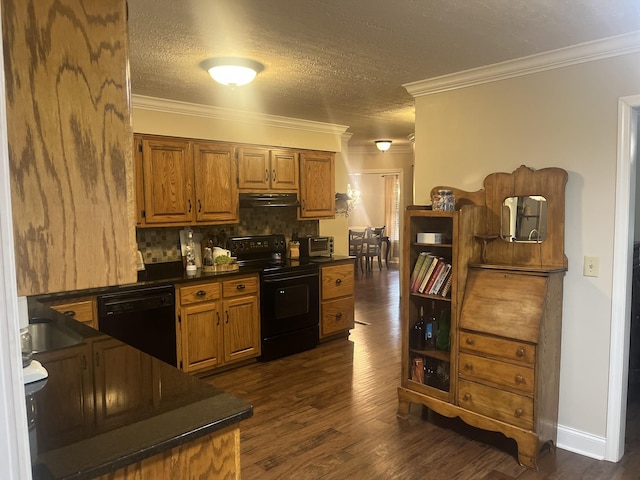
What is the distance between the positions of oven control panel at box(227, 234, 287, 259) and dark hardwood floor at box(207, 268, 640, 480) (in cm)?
113

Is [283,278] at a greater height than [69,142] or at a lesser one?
lesser

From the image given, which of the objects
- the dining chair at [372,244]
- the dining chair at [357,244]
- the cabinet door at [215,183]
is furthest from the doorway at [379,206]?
the cabinet door at [215,183]

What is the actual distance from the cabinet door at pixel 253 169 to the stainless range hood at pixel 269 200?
0.08 m

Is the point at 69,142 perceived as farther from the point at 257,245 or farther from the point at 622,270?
the point at 257,245

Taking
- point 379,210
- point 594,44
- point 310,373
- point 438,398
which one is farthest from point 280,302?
point 379,210

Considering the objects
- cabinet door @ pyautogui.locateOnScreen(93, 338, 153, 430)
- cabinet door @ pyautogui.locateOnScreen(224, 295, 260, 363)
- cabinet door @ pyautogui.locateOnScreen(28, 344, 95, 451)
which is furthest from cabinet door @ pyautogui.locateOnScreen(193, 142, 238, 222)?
cabinet door @ pyautogui.locateOnScreen(28, 344, 95, 451)

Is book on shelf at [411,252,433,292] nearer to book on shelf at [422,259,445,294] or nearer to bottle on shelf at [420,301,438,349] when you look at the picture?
book on shelf at [422,259,445,294]

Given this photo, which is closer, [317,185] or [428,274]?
[428,274]

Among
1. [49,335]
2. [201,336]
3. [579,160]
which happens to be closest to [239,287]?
[201,336]

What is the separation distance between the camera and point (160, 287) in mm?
3670

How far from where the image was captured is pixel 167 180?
4031mm

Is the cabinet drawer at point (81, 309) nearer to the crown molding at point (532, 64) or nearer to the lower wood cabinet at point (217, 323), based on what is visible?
the lower wood cabinet at point (217, 323)

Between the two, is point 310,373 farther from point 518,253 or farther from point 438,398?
point 518,253

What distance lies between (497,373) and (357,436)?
98 cm
